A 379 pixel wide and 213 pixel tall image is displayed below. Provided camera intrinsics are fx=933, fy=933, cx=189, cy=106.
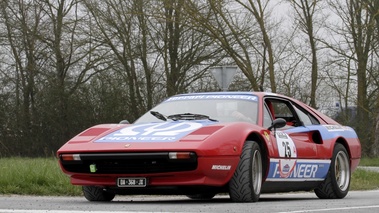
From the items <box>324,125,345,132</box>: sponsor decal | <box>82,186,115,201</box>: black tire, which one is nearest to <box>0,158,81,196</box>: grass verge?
<box>82,186,115,201</box>: black tire

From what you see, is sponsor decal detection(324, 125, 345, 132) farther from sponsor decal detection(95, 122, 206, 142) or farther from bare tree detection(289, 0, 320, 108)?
bare tree detection(289, 0, 320, 108)

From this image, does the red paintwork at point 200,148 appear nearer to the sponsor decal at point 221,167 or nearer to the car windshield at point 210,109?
the sponsor decal at point 221,167

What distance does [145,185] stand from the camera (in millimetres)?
9477

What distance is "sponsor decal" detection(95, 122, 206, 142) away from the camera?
951 cm

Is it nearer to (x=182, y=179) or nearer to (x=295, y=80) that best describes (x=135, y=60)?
(x=295, y=80)

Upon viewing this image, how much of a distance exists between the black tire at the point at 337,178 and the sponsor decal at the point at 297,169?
0.44 feet

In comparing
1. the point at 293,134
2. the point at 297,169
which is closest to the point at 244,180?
the point at 297,169

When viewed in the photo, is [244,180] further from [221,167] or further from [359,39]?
[359,39]

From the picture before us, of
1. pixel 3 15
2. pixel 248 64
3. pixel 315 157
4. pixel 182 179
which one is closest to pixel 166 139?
pixel 182 179

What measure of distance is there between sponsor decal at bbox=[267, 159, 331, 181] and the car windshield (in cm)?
59

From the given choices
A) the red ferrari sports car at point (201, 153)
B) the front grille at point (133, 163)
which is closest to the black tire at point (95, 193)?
the red ferrari sports car at point (201, 153)

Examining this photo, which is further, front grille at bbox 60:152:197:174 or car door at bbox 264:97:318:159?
car door at bbox 264:97:318:159

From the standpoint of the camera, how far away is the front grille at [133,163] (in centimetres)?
929

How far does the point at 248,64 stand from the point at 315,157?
23.0m
